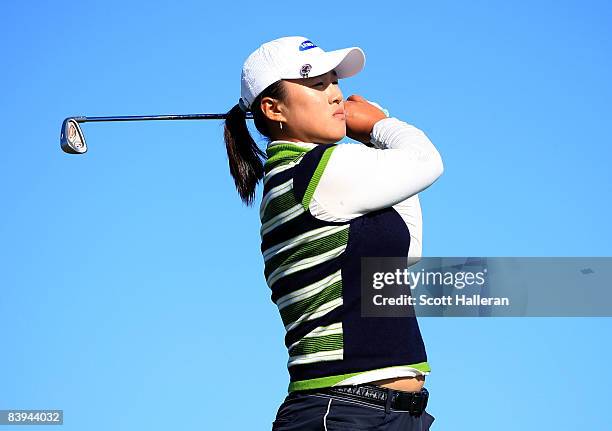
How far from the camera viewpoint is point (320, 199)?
4508 millimetres

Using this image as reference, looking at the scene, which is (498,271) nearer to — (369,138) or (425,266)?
(425,266)

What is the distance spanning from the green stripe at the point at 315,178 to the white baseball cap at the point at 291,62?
51cm

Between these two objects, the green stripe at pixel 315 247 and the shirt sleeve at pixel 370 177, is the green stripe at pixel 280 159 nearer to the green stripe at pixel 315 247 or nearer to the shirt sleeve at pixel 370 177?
the shirt sleeve at pixel 370 177

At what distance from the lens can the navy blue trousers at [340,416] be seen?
14.4ft

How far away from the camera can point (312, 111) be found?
4.84 m

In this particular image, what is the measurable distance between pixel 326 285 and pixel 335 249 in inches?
6.2

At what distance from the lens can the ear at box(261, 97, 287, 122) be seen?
4.93 m

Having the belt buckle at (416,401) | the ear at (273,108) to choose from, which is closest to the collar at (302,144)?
A: the ear at (273,108)

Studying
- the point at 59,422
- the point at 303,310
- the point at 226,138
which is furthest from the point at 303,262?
the point at 59,422

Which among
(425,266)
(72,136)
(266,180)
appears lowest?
(425,266)

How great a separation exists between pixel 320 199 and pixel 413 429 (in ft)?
→ 3.49

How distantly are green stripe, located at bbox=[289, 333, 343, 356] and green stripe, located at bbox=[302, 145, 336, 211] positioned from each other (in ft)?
1.83

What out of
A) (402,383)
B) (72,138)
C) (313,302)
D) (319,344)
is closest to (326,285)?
(313,302)

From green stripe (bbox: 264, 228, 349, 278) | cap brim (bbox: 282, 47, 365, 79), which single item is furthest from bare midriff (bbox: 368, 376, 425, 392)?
cap brim (bbox: 282, 47, 365, 79)
